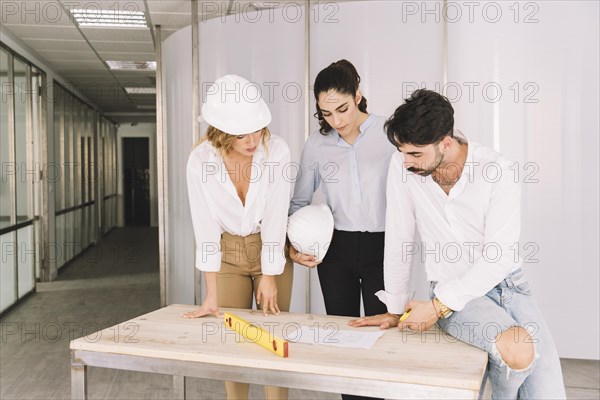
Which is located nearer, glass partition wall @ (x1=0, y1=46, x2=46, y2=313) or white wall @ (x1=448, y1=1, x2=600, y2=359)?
white wall @ (x1=448, y1=1, x2=600, y2=359)

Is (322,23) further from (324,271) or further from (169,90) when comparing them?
(324,271)

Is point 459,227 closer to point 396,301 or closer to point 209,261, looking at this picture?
point 396,301

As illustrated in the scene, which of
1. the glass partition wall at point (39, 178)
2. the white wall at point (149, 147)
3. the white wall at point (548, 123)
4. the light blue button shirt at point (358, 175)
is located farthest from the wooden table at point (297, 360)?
the white wall at point (149, 147)

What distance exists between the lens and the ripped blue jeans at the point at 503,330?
1766 mm

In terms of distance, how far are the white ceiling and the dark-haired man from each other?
3243 mm

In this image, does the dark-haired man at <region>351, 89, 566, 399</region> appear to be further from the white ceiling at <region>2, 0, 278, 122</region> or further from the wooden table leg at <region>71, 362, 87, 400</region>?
the white ceiling at <region>2, 0, 278, 122</region>

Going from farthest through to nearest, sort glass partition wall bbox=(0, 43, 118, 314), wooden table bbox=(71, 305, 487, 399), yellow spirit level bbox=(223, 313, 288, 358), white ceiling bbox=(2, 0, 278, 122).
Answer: glass partition wall bbox=(0, 43, 118, 314)
white ceiling bbox=(2, 0, 278, 122)
yellow spirit level bbox=(223, 313, 288, 358)
wooden table bbox=(71, 305, 487, 399)

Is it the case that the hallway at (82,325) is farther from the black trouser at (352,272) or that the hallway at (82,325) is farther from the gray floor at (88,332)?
the black trouser at (352,272)

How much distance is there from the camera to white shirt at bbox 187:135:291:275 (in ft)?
7.63

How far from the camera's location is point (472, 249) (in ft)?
6.47

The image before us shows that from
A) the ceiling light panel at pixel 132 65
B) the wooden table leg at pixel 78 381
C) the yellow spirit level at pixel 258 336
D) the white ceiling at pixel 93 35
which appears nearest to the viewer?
the yellow spirit level at pixel 258 336

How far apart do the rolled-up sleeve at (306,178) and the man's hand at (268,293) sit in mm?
356

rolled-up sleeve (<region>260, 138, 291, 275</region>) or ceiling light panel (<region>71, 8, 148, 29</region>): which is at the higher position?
ceiling light panel (<region>71, 8, 148, 29</region>)

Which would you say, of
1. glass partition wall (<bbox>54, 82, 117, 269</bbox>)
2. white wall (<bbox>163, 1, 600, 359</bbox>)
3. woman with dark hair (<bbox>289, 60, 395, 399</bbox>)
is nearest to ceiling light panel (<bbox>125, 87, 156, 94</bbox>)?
glass partition wall (<bbox>54, 82, 117, 269</bbox>)
